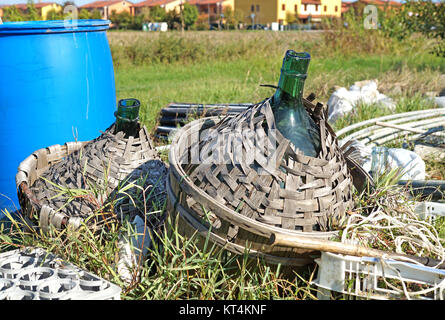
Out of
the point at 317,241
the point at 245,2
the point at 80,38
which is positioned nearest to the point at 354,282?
the point at 317,241

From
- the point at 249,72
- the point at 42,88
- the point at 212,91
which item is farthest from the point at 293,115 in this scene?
the point at 249,72

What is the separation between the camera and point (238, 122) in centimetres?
163

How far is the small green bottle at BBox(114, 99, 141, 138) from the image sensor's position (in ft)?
6.60

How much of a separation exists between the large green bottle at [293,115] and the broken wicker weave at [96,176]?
0.61m

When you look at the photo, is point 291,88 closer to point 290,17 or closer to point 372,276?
point 372,276

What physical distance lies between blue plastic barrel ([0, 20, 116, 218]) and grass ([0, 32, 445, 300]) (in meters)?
0.68

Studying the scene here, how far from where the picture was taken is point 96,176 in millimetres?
1957

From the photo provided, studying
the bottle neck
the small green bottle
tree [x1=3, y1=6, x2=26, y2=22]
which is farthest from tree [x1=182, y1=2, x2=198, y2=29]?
the bottle neck

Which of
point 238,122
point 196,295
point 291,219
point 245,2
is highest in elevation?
point 245,2

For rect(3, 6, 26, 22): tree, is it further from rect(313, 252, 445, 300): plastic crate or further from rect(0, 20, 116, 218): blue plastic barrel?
rect(313, 252, 445, 300): plastic crate

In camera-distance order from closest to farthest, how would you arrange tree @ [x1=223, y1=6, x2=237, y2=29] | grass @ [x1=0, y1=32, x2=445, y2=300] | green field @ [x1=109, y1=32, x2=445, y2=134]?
grass @ [x1=0, y1=32, x2=445, y2=300]
green field @ [x1=109, y1=32, x2=445, y2=134]
tree @ [x1=223, y1=6, x2=237, y2=29]

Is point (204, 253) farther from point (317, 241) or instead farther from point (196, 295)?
point (317, 241)

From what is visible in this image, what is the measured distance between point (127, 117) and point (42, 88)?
1.02 meters
